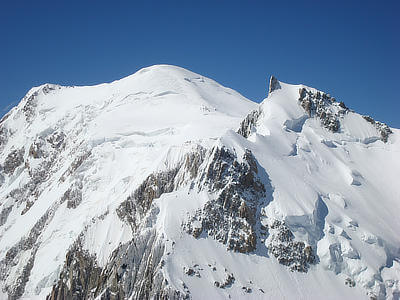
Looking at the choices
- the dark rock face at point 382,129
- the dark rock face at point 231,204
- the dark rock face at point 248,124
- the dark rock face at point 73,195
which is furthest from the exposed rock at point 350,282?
the dark rock face at point 73,195

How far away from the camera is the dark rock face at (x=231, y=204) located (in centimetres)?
3950

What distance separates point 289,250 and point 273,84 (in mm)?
28440

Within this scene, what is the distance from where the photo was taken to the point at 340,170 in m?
50.8

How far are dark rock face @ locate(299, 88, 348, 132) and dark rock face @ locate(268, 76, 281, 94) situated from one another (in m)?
3.76

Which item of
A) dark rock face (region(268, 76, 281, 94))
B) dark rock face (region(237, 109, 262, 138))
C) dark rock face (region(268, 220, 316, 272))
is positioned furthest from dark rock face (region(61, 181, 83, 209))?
dark rock face (region(268, 76, 281, 94))

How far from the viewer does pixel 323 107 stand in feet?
→ 189

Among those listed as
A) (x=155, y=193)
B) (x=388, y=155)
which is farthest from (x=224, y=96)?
(x=155, y=193)

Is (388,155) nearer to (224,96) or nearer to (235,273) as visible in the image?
(235,273)

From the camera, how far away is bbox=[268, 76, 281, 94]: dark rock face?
5779 cm

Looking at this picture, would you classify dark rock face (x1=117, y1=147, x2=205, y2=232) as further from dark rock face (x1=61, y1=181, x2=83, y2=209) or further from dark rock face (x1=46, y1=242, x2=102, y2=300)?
dark rock face (x1=61, y1=181, x2=83, y2=209)

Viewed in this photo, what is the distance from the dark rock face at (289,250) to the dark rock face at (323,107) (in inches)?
900

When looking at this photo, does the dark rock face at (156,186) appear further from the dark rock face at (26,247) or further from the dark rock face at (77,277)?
the dark rock face at (26,247)

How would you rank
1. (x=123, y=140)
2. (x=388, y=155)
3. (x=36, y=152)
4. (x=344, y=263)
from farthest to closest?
(x=36, y=152)
(x=123, y=140)
(x=388, y=155)
(x=344, y=263)

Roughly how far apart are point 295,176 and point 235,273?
52.7 ft
